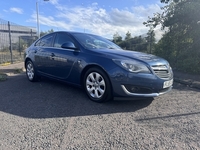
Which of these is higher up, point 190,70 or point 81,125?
point 190,70

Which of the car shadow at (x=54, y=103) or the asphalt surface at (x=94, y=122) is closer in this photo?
the asphalt surface at (x=94, y=122)

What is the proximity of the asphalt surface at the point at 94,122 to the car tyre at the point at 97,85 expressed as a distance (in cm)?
16

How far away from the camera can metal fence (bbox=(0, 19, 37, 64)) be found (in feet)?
28.5

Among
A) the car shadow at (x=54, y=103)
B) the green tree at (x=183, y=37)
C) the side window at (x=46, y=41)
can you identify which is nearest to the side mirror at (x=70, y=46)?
the side window at (x=46, y=41)

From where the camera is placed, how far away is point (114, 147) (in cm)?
220

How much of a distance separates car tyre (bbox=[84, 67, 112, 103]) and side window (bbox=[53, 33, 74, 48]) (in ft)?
3.98

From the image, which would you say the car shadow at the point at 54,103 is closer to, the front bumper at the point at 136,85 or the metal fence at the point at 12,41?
the front bumper at the point at 136,85

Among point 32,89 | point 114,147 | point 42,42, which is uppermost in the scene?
point 42,42

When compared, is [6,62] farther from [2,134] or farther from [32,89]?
[2,134]

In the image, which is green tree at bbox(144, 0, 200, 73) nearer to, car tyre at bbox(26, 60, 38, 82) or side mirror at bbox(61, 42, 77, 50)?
side mirror at bbox(61, 42, 77, 50)

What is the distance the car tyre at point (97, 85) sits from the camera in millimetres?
3502

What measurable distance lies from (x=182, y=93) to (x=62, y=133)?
359cm

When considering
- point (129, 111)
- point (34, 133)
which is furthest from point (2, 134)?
point (129, 111)

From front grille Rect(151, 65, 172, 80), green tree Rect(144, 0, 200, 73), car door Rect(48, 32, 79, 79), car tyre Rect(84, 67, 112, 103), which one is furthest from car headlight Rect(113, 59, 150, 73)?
green tree Rect(144, 0, 200, 73)
